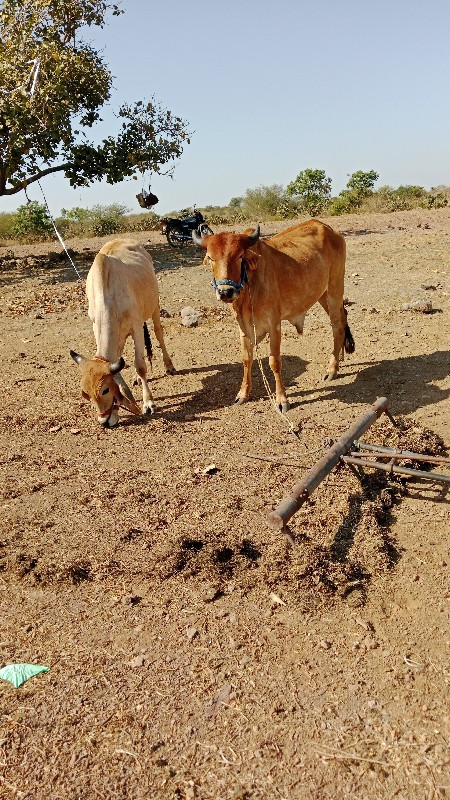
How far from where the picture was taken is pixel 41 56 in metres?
12.8

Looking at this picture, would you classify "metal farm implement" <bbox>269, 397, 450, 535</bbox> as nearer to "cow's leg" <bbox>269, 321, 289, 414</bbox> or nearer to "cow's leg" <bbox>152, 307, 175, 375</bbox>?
"cow's leg" <bbox>269, 321, 289, 414</bbox>

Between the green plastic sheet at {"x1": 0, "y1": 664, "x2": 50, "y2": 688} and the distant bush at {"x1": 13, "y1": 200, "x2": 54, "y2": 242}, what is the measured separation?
22.4m

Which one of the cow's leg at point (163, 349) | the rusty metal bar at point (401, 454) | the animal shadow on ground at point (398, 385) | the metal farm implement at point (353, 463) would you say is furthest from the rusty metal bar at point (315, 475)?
the cow's leg at point (163, 349)

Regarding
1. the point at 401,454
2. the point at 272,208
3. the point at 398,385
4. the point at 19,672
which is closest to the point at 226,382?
the point at 398,385

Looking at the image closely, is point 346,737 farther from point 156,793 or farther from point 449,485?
point 449,485

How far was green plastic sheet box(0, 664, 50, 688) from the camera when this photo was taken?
120 inches

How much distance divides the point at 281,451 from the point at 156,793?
3.04 metres

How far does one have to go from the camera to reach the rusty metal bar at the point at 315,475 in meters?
3.52

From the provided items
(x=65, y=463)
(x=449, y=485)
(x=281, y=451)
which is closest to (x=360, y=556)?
(x=449, y=485)

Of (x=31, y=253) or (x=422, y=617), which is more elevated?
(x=31, y=253)

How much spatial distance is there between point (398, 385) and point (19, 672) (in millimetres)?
4695

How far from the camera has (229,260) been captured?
5.47 meters

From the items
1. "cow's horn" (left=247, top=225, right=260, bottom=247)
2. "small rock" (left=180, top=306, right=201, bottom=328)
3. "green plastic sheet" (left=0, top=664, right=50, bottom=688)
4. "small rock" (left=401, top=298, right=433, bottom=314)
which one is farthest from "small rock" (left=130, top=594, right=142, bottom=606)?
"small rock" (left=401, top=298, right=433, bottom=314)

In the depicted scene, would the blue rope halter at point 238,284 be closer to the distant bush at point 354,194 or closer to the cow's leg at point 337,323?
the cow's leg at point 337,323
